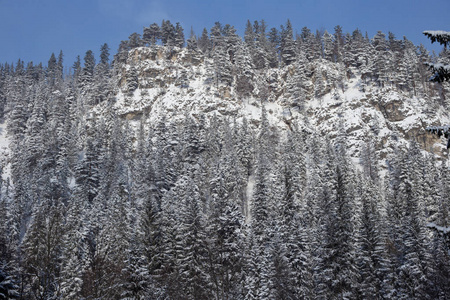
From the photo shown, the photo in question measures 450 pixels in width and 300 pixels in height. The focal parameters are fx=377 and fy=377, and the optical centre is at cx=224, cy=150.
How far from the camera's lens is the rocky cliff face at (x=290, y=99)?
345ft

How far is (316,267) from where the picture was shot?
115 ft

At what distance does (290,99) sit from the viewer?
122 m

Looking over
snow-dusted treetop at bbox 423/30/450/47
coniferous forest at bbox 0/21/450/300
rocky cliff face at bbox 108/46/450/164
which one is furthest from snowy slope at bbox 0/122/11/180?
snow-dusted treetop at bbox 423/30/450/47

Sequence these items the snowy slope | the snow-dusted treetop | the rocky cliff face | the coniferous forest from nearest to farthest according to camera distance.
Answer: the snow-dusted treetop, the coniferous forest, the snowy slope, the rocky cliff face

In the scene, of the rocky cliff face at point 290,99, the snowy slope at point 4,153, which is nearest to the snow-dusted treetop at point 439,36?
the rocky cliff face at point 290,99

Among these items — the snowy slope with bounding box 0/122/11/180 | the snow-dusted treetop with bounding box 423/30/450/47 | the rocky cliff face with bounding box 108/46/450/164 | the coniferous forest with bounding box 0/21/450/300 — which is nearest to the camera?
the snow-dusted treetop with bounding box 423/30/450/47

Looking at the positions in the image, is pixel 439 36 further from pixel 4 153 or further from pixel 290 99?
pixel 4 153

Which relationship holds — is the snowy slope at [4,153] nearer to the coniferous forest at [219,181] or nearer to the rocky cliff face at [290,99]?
the coniferous forest at [219,181]

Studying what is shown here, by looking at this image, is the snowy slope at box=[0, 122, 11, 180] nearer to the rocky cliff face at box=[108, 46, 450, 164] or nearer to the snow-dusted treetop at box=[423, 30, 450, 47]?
the rocky cliff face at box=[108, 46, 450, 164]

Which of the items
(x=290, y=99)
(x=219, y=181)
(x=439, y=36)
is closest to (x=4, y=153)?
(x=219, y=181)

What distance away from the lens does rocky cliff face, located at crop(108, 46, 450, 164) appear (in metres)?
105

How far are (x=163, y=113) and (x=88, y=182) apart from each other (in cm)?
4056

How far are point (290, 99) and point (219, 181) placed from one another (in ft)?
228

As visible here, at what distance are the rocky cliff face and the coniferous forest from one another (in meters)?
0.76
